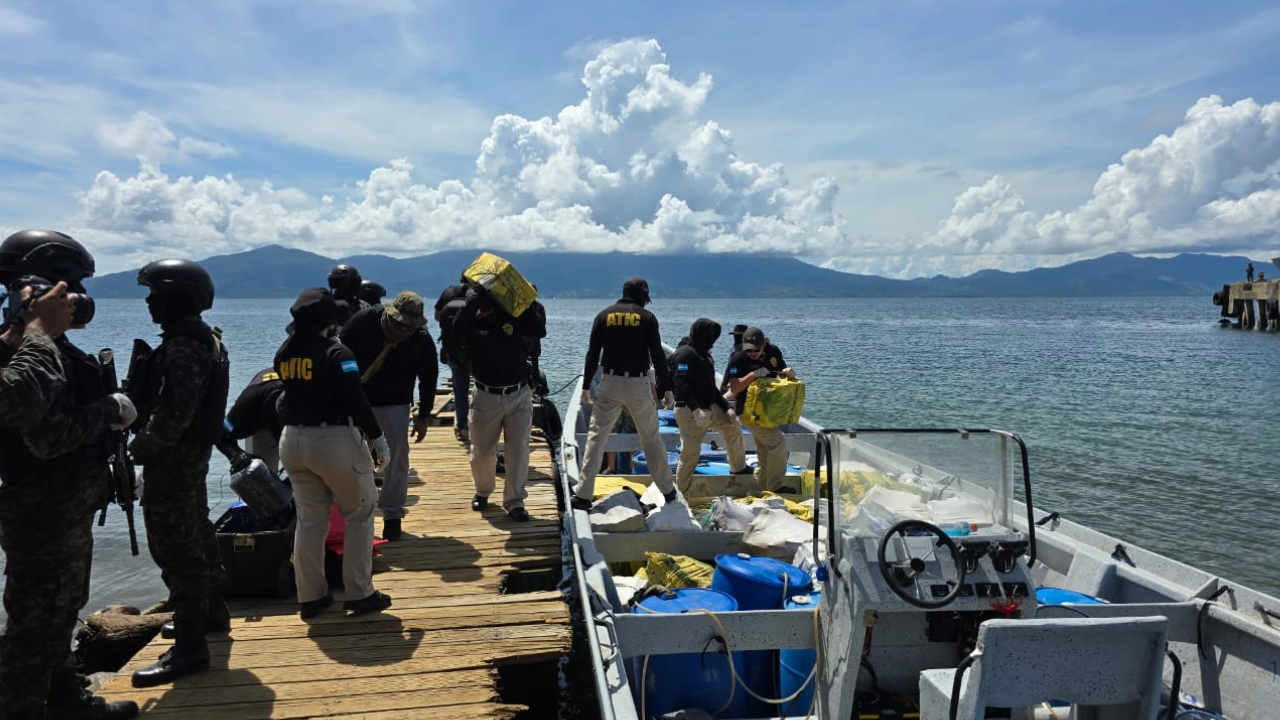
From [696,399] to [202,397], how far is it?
5.15m

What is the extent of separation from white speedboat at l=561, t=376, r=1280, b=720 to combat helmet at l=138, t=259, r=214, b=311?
296 cm

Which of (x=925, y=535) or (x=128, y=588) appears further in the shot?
(x=128, y=588)

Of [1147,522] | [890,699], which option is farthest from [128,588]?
[1147,522]

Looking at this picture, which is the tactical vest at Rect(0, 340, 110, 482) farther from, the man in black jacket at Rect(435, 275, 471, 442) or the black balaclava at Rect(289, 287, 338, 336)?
the man in black jacket at Rect(435, 275, 471, 442)

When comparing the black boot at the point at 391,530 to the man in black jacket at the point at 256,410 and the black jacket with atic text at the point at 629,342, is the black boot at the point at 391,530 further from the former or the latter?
the black jacket with atic text at the point at 629,342

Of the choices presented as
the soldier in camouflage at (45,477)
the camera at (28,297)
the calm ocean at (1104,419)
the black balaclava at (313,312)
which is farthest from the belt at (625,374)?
the calm ocean at (1104,419)

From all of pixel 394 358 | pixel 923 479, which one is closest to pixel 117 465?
pixel 394 358

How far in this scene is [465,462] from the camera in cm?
1019

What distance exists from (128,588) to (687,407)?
8.88 metres

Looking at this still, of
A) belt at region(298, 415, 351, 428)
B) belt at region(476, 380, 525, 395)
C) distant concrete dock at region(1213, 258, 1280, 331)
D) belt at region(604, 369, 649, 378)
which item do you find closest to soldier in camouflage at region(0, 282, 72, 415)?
belt at region(298, 415, 351, 428)

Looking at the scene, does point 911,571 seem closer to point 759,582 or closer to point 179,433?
point 759,582

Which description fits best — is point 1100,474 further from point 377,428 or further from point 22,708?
point 22,708

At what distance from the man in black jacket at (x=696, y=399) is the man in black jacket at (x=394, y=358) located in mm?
2816

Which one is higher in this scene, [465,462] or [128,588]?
[465,462]
